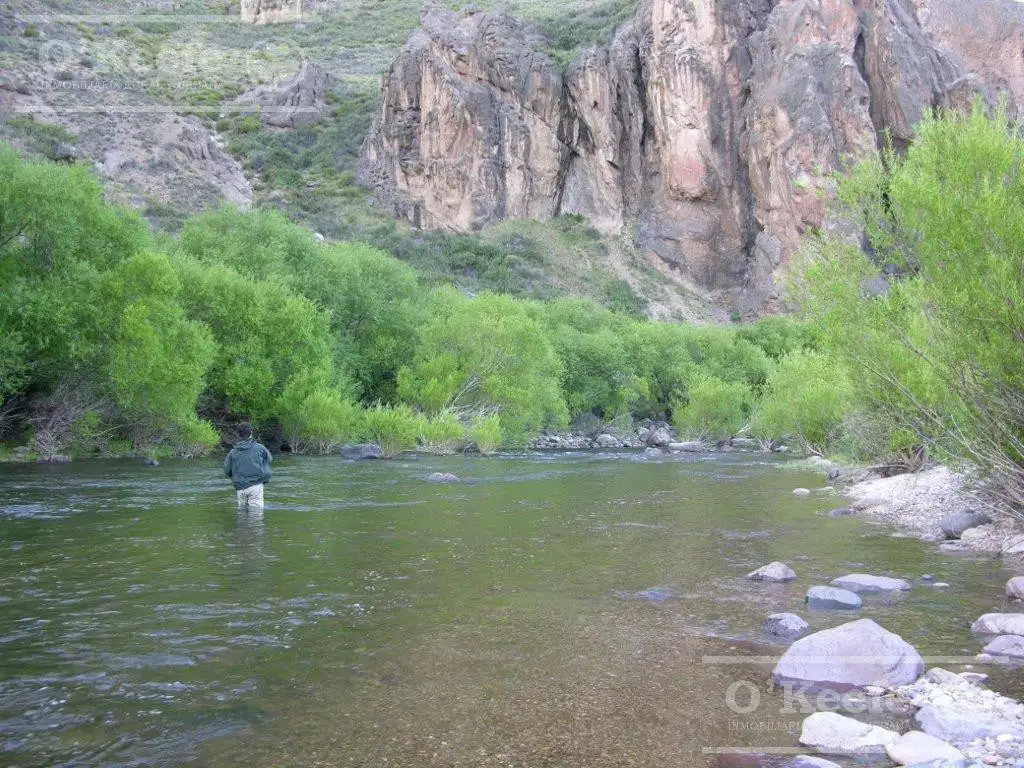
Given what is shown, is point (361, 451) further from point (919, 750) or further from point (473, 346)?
point (919, 750)

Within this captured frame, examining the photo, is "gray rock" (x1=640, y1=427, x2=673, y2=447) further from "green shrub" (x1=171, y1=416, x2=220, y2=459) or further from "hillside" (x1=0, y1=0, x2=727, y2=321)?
"hillside" (x1=0, y1=0, x2=727, y2=321)

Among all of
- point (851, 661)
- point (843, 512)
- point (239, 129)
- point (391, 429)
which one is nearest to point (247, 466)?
point (851, 661)

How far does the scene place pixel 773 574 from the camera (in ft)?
36.3

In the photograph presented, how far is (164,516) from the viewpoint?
15852 mm

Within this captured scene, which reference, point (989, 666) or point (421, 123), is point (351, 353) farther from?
point (421, 123)

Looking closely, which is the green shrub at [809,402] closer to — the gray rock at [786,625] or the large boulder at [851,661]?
the gray rock at [786,625]

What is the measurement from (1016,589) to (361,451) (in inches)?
1025

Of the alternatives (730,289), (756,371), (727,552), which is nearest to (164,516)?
(727,552)

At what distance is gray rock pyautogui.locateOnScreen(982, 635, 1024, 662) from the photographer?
758 cm

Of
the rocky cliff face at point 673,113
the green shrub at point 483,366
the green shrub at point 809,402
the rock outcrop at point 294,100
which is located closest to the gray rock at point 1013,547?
the green shrub at point 809,402

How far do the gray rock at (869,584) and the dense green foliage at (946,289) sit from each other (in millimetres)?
3260

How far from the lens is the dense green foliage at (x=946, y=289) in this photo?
442 inches

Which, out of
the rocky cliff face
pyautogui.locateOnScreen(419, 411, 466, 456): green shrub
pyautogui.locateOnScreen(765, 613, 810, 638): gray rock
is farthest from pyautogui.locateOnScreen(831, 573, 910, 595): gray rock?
the rocky cliff face

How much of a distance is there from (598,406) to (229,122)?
72.5m
